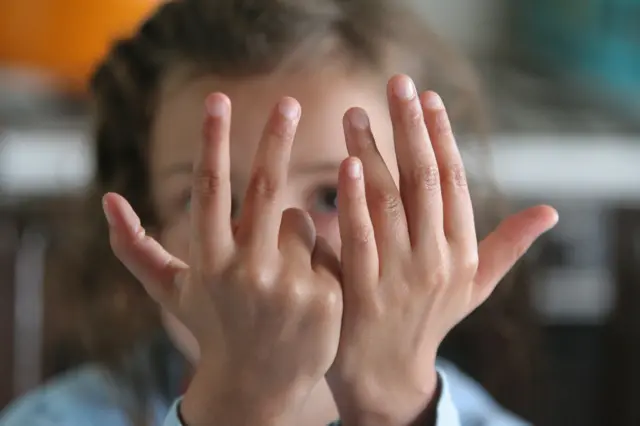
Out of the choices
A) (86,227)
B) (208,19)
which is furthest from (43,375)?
(208,19)

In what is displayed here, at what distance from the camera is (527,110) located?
0.88 m

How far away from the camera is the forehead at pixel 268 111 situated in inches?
18.1

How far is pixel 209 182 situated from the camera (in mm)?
312

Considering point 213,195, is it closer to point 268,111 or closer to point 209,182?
point 209,182

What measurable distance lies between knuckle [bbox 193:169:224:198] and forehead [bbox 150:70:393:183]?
0.41 ft

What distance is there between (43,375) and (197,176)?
60 cm

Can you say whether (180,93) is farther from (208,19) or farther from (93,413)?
(93,413)

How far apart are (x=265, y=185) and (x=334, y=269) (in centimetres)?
5

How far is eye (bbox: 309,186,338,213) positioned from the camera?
0.44 meters

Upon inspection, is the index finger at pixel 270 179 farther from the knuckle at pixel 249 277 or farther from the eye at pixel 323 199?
the eye at pixel 323 199

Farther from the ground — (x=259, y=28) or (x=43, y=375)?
(x=259, y=28)

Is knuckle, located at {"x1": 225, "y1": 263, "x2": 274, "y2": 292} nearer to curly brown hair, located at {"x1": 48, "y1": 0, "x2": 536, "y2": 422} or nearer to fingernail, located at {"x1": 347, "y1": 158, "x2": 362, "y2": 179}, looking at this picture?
fingernail, located at {"x1": 347, "y1": 158, "x2": 362, "y2": 179}

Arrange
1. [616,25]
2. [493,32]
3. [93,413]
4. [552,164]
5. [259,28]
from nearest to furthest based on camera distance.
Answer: [259,28]
[93,413]
[552,164]
[616,25]
[493,32]

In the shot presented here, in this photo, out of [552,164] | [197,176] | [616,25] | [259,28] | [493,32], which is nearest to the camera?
[197,176]
